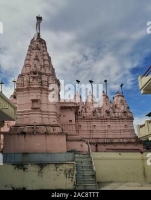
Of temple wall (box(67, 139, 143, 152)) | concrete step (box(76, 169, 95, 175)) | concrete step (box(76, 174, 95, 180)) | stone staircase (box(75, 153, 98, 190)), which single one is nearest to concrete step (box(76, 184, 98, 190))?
stone staircase (box(75, 153, 98, 190))

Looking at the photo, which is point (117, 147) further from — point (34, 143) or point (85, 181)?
point (85, 181)

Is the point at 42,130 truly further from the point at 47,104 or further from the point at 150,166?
the point at 150,166

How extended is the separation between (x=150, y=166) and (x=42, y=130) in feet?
33.9

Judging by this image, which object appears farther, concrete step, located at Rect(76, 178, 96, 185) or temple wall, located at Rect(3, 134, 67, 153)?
temple wall, located at Rect(3, 134, 67, 153)

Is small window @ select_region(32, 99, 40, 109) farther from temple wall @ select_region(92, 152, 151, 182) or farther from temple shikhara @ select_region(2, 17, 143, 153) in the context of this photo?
temple wall @ select_region(92, 152, 151, 182)

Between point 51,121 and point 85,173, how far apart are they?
31.2ft

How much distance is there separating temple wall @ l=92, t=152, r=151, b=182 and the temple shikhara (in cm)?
512

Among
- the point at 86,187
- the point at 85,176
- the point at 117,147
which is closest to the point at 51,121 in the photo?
the point at 85,176

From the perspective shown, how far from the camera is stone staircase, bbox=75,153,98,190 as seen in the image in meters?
14.0

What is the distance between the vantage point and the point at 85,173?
49.7 ft

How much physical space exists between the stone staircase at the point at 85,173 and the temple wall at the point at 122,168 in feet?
2.26

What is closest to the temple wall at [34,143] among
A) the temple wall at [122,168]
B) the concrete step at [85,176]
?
the temple wall at [122,168]

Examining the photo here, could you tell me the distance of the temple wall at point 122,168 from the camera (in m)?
16.2
